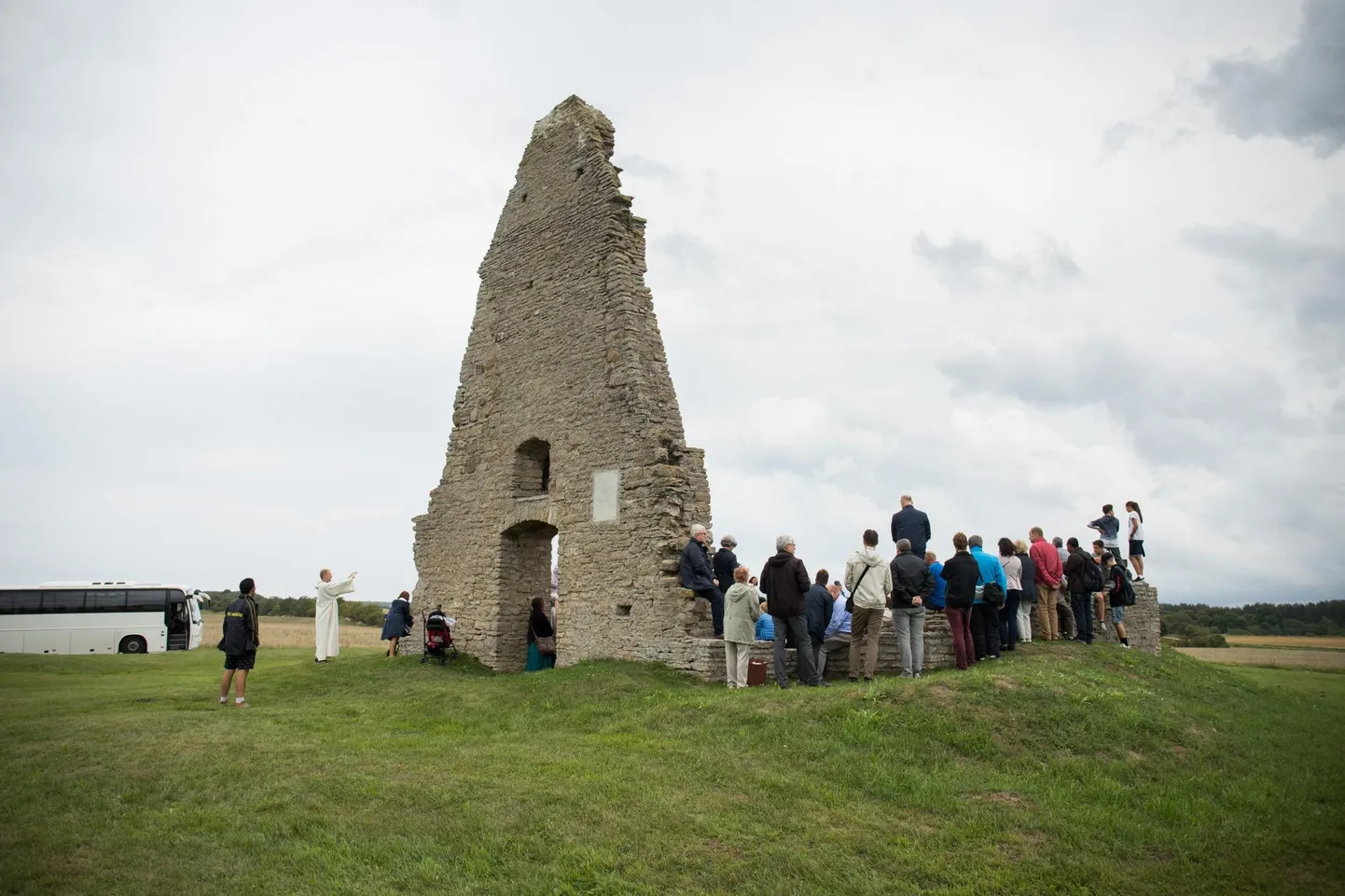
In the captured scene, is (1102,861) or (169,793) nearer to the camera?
(1102,861)

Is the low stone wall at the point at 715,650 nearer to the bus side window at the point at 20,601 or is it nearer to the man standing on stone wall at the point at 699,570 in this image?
the man standing on stone wall at the point at 699,570

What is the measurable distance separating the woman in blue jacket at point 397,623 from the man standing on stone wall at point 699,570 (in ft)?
23.6

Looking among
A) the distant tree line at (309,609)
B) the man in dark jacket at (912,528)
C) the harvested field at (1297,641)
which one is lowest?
the distant tree line at (309,609)

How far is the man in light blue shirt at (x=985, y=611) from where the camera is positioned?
1180 centimetres

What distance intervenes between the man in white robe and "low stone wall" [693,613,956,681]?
7439 millimetres

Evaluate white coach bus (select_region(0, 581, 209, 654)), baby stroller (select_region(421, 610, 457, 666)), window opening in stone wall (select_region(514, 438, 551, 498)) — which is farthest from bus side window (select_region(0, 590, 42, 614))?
window opening in stone wall (select_region(514, 438, 551, 498))

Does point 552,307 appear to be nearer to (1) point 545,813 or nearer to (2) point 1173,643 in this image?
(1) point 545,813

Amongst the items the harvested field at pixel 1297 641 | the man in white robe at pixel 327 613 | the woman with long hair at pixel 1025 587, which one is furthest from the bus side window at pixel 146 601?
the harvested field at pixel 1297 641

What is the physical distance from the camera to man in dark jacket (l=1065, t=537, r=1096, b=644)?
1402cm

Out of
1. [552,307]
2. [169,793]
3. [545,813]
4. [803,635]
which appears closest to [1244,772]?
[803,635]

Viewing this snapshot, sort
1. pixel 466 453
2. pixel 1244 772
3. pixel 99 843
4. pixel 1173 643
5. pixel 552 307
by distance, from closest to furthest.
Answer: pixel 99 843, pixel 1244 772, pixel 552 307, pixel 466 453, pixel 1173 643

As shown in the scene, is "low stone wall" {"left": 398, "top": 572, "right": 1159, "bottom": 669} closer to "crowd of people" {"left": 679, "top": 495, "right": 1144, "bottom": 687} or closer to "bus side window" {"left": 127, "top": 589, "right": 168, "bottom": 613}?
"crowd of people" {"left": 679, "top": 495, "right": 1144, "bottom": 687}

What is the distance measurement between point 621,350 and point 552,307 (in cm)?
251

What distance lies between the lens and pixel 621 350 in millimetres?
14414
